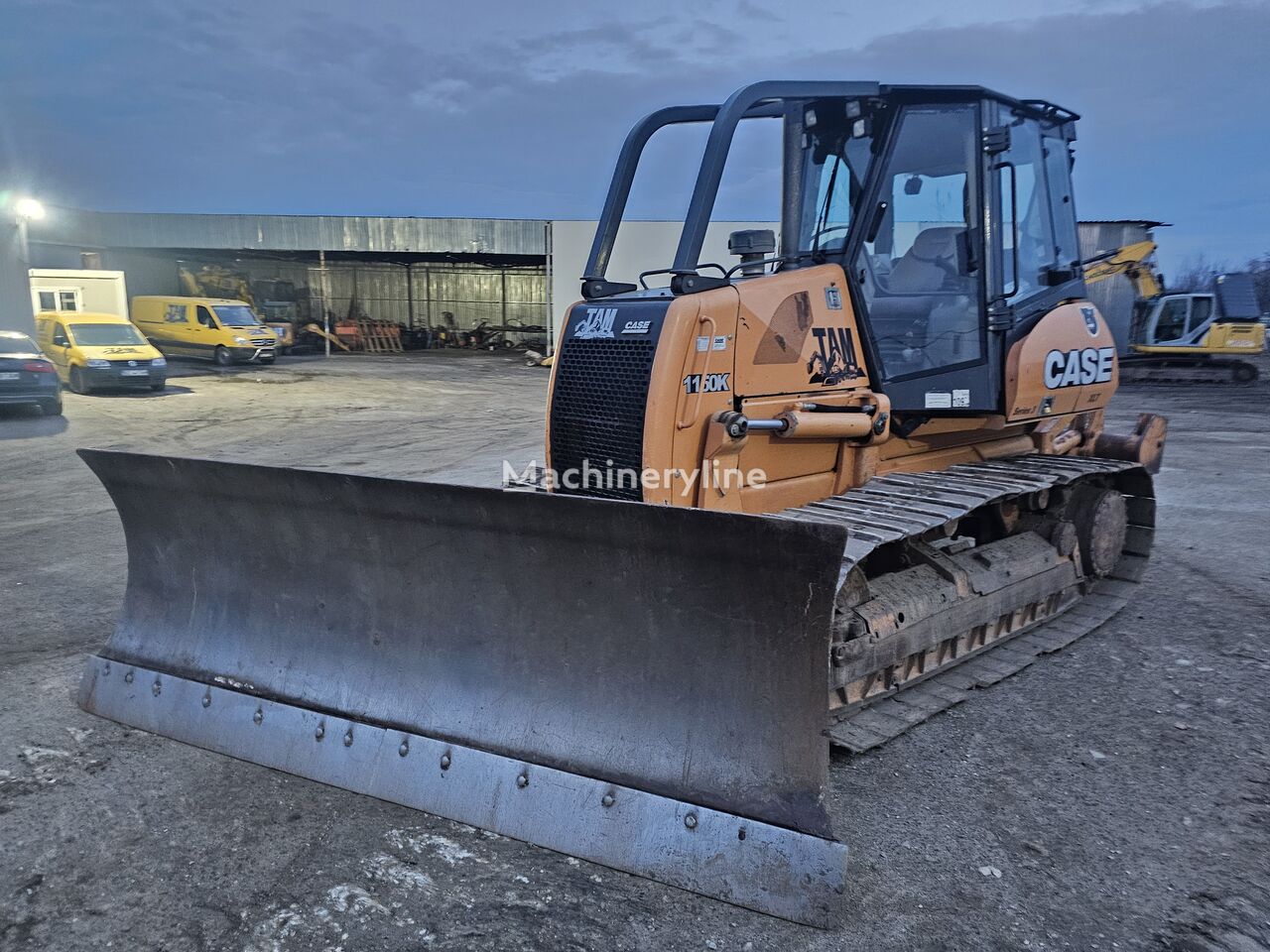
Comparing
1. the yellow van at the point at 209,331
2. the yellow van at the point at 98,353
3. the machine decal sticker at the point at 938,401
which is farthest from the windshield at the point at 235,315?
the machine decal sticker at the point at 938,401

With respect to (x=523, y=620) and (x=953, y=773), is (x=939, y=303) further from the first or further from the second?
(x=523, y=620)

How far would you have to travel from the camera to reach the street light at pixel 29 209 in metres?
20.0

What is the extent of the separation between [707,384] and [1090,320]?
3.28 meters

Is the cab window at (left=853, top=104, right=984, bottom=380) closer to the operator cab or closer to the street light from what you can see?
the operator cab

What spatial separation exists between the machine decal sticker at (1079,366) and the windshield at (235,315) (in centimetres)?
2374

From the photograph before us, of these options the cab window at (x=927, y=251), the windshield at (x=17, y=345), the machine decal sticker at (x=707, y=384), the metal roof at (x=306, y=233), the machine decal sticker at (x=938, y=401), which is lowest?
the windshield at (x=17, y=345)

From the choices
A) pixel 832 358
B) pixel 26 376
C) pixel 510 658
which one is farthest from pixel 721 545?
pixel 26 376

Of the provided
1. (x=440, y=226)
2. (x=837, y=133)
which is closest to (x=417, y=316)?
(x=440, y=226)

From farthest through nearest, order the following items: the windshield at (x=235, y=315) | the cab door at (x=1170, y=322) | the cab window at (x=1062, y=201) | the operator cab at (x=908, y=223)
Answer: the windshield at (x=235, y=315)
the cab door at (x=1170, y=322)
the cab window at (x=1062, y=201)
the operator cab at (x=908, y=223)

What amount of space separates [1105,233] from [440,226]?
76.8ft

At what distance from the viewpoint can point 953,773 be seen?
350 centimetres

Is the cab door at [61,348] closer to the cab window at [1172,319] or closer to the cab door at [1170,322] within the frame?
the cab door at [1170,322]

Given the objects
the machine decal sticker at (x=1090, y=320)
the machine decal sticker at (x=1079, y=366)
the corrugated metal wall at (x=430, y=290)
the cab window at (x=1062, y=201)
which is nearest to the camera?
the machine decal sticker at (x=1079, y=366)

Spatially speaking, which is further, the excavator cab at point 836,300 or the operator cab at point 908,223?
the operator cab at point 908,223
